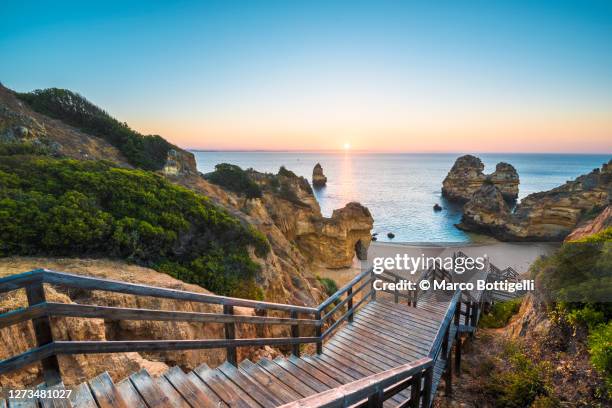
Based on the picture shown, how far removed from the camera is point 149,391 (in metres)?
2.84

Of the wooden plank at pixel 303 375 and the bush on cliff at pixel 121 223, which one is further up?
the bush on cliff at pixel 121 223

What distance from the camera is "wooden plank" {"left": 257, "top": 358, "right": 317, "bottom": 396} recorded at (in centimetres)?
389

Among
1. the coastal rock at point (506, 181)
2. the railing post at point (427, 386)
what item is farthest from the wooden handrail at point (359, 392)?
the coastal rock at point (506, 181)

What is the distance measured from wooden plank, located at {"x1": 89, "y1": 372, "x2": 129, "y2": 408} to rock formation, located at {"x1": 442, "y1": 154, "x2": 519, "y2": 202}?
2698 inches

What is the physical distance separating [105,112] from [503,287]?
80.1 feet

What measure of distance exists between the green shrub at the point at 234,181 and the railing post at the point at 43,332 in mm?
17793

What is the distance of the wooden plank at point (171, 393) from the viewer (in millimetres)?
2809

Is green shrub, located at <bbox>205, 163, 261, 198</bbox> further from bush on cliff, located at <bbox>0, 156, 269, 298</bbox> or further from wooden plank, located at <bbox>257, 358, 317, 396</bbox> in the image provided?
wooden plank, located at <bbox>257, 358, 317, 396</bbox>

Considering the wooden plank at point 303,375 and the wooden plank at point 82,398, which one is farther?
the wooden plank at point 303,375

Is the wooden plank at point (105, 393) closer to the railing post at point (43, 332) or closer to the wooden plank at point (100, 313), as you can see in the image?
the railing post at point (43, 332)

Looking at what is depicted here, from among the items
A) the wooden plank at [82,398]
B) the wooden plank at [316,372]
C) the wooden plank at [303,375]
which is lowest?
the wooden plank at [316,372]

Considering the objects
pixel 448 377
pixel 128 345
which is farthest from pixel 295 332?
pixel 448 377

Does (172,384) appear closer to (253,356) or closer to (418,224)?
(253,356)

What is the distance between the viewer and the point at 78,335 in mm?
4746
